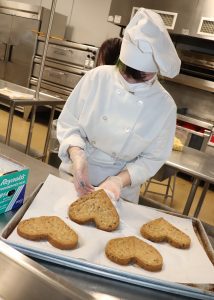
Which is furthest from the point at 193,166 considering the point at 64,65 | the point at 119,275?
the point at 64,65

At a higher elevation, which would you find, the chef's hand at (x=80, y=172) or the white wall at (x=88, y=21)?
the white wall at (x=88, y=21)

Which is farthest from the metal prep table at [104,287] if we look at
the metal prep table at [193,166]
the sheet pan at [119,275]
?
the metal prep table at [193,166]

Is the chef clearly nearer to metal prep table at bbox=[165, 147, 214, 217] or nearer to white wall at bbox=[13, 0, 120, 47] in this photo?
metal prep table at bbox=[165, 147, 214, 217]

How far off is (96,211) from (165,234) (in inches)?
8.1

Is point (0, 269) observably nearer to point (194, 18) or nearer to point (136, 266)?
point (136, 266)

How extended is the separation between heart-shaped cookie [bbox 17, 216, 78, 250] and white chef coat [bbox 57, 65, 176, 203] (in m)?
0.46

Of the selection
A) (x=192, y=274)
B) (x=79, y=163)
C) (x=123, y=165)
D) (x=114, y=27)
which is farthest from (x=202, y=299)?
(x=114, y=27)

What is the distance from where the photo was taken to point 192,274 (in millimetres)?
744

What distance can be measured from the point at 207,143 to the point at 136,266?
3446 millimetres

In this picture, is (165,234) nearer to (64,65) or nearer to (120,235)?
(120,235)

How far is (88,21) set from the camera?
17.7 feet

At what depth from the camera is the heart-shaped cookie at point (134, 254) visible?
0.72 metres

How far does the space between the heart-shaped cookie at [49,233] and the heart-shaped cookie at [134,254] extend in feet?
0.31

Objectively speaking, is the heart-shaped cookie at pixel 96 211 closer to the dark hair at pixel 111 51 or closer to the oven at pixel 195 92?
the dark hair at pixel 111 51
